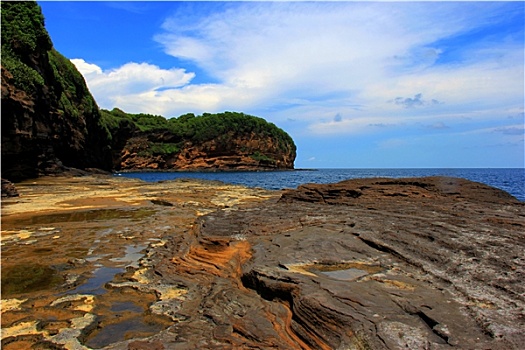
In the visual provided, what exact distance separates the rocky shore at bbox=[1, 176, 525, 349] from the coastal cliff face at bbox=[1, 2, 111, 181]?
89.4 ft

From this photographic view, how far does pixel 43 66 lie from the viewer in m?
40.7

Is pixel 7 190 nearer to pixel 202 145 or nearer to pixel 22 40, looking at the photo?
pixel 22 40

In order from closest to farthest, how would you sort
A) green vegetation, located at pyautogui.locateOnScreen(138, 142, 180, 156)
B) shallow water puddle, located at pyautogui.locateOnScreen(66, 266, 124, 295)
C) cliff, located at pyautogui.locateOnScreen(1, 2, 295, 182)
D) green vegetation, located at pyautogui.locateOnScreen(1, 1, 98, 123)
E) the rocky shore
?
the rocky shore
shallow water puddle, located at pyautogui.locateOnScreen(66, 266, 124, 295)
cliff, located at pyautogui.locateOnScreen(1, 2, 295, 182)
green vegetation, located at pyautogui.locateOnScreen(1, 1, 98, 123)
green vegetation, located at pyautogui.locateOnScreen(138, 142, 180, 156)

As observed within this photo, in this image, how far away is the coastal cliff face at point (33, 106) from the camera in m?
32.4

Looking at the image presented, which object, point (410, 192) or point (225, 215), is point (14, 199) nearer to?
point (225, 215)

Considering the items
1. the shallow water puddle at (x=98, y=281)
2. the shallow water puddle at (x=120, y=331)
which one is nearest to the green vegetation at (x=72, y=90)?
the shallow water puddle at (x=98, y=281)

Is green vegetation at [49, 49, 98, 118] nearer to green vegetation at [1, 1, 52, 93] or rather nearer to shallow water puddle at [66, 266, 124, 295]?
green vegetation at [1, 1, 52, 93]

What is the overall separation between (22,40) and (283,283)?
1663 inches

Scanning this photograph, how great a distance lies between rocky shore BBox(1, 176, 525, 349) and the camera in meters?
3.96

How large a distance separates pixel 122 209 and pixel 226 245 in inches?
394

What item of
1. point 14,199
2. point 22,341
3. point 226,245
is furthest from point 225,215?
point 14,199

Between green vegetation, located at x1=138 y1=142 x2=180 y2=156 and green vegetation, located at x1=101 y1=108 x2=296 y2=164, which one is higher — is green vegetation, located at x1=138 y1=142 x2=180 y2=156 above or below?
below

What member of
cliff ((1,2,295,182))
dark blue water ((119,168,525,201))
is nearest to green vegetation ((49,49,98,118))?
cliff ((1,2,295,182))

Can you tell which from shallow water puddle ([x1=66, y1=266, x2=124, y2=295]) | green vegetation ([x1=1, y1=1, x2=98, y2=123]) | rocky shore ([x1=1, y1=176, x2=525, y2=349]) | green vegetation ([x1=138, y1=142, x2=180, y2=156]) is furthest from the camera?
green vegetation ([x1=138, y1=142, x2=180, y2=156])
